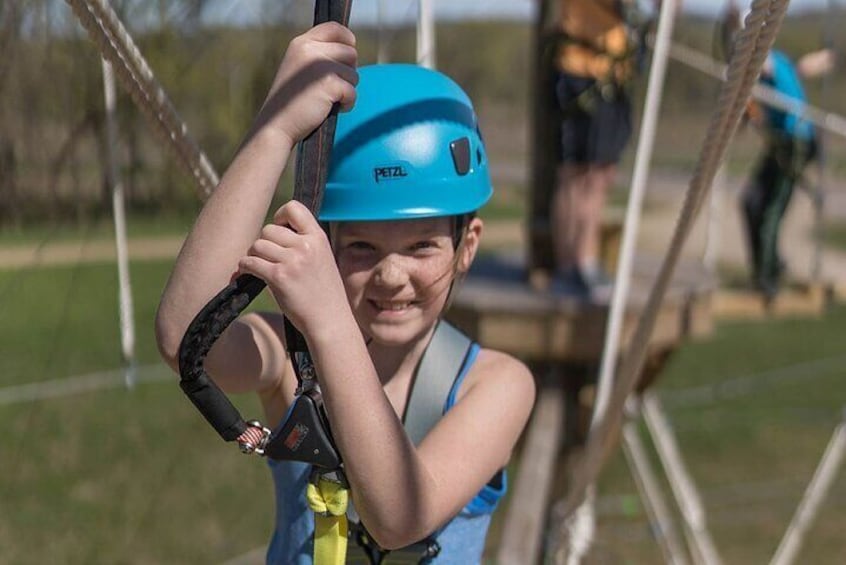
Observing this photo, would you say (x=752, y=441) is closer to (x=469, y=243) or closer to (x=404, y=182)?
(x=469, y=243)

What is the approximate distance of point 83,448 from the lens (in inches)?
250

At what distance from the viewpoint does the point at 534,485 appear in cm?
309

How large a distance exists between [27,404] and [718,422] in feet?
13.5

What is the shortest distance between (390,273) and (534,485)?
197cm

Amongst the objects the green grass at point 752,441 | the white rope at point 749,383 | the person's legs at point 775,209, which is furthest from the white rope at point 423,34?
the white rope at point 749,383

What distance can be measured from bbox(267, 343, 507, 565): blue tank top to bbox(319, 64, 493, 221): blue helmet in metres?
0.22

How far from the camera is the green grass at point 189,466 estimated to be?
5.23 metres

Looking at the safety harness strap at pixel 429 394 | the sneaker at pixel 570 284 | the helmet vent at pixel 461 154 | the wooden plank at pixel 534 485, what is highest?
the helmet vent at pixel 461 154

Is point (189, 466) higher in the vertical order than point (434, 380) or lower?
lower

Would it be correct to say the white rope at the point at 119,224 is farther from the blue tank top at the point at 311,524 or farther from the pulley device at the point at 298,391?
the pulley device at the point at 298,391

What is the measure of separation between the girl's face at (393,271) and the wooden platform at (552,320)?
6.31ft

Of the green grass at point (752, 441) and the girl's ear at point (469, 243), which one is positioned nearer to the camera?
the girl's ear at point (469, 243)

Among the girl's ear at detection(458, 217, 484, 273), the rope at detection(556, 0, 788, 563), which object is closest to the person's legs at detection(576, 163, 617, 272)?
the rope at detection(556, 0, 788, 563)

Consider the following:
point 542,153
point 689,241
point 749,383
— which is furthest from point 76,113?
point 689,241
